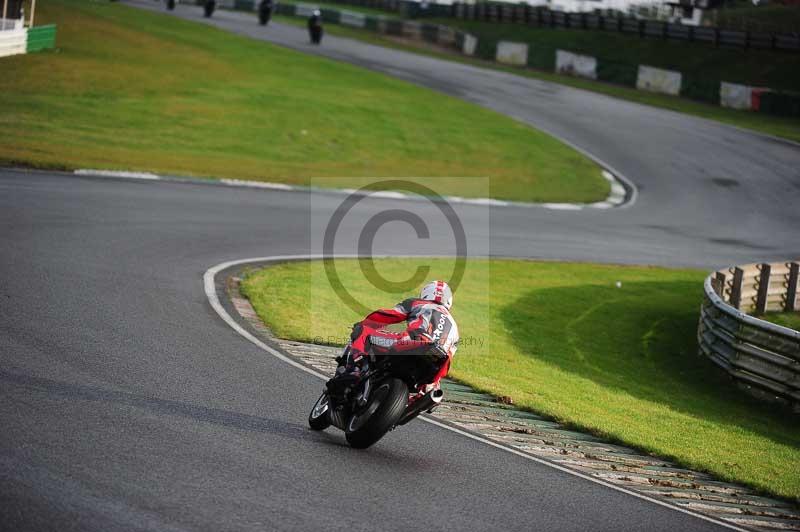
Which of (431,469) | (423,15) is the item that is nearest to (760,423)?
(431,469)

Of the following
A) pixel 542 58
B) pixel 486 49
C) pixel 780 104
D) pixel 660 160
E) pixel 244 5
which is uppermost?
pixel 244 5

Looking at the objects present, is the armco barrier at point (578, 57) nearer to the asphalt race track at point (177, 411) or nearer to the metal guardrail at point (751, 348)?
the asphalt race track at point (177, 411)

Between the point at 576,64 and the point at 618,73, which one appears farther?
the point at 576,64

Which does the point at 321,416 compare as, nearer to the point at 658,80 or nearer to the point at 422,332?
the point at 422,332

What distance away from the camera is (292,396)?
34.3ft

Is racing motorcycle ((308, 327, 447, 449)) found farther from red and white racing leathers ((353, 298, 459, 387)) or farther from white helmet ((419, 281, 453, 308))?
white helmet ((419, 281, 453, 308))

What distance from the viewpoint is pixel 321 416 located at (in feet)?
30.6

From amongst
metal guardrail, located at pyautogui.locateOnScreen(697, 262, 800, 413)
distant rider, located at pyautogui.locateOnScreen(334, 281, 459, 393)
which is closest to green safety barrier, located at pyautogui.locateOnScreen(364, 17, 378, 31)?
metal guardrail, located at pyautogui.locateOnScreen(697, 262, 800, 413)

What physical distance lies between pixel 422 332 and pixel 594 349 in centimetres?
824

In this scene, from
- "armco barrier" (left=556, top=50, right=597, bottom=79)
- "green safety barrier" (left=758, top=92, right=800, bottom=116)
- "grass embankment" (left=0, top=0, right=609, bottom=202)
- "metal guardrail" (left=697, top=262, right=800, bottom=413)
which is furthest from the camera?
"armco barrier" (left=556, top=50, right=597, bottom=79)

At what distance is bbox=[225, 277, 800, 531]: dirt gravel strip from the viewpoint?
9211mm

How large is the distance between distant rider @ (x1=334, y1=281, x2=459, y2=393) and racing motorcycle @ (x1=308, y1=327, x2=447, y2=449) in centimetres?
4

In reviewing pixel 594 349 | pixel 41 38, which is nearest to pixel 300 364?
pixel 594 349

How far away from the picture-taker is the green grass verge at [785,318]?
1925 cm
